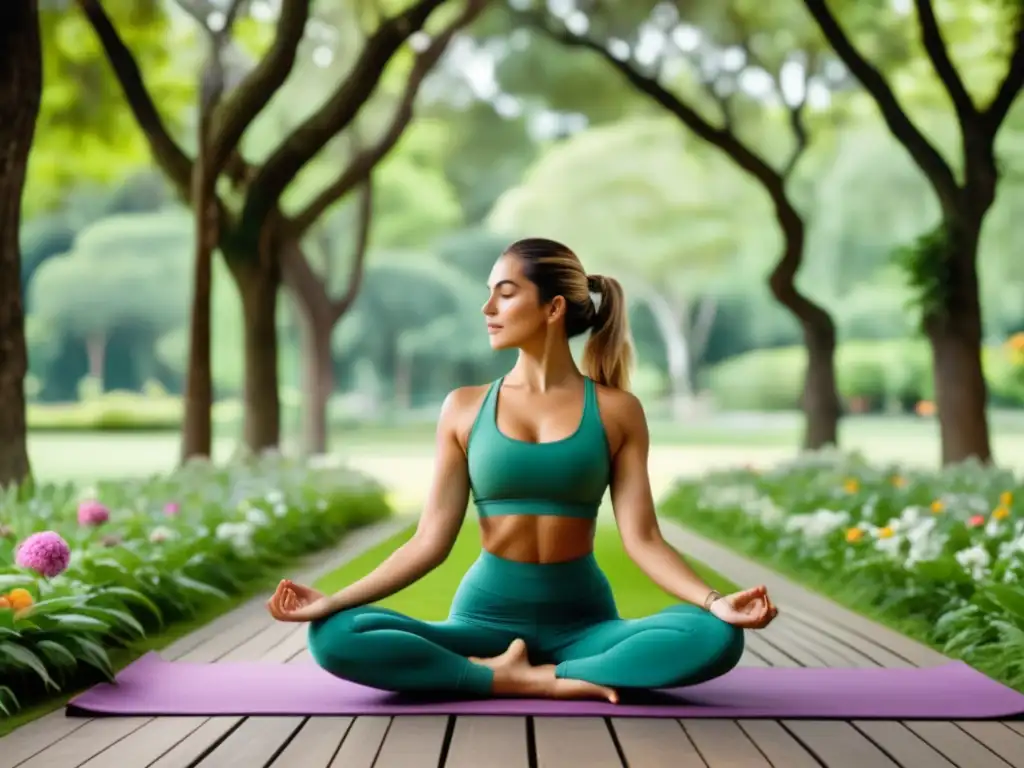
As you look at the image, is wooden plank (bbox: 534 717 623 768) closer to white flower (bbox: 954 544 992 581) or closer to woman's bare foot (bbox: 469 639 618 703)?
woman's bare foot (bbox: 469 639 618 703)

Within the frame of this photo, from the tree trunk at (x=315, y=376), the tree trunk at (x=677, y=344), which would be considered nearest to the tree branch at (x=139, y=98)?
the tree trunk at (x=315, y=376)

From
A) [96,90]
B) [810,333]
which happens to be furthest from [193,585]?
[810,333]

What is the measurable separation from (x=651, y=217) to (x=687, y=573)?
95.2 feet

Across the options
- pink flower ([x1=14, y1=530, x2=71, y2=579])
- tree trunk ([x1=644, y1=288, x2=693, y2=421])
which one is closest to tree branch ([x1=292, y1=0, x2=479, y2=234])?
pink flower ([x1=14, y1=530, x2=71, y2=579])

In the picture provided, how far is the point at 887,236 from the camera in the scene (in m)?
35.4

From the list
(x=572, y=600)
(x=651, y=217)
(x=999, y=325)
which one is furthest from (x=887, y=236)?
(x=572, y=600)

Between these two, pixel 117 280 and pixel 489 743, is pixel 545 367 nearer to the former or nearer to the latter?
pixel 489 743

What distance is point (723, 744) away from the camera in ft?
12.9

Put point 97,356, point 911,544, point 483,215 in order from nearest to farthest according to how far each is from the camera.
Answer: point 911,544
point 97,356
point 483,215

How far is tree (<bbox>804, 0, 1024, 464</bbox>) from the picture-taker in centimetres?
1207

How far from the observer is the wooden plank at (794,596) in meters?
5.74

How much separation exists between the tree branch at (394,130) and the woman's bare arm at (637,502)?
1056cm

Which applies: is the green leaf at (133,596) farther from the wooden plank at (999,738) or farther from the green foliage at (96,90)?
the green foliage at (96,90)

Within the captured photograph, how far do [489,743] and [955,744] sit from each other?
1345mm
